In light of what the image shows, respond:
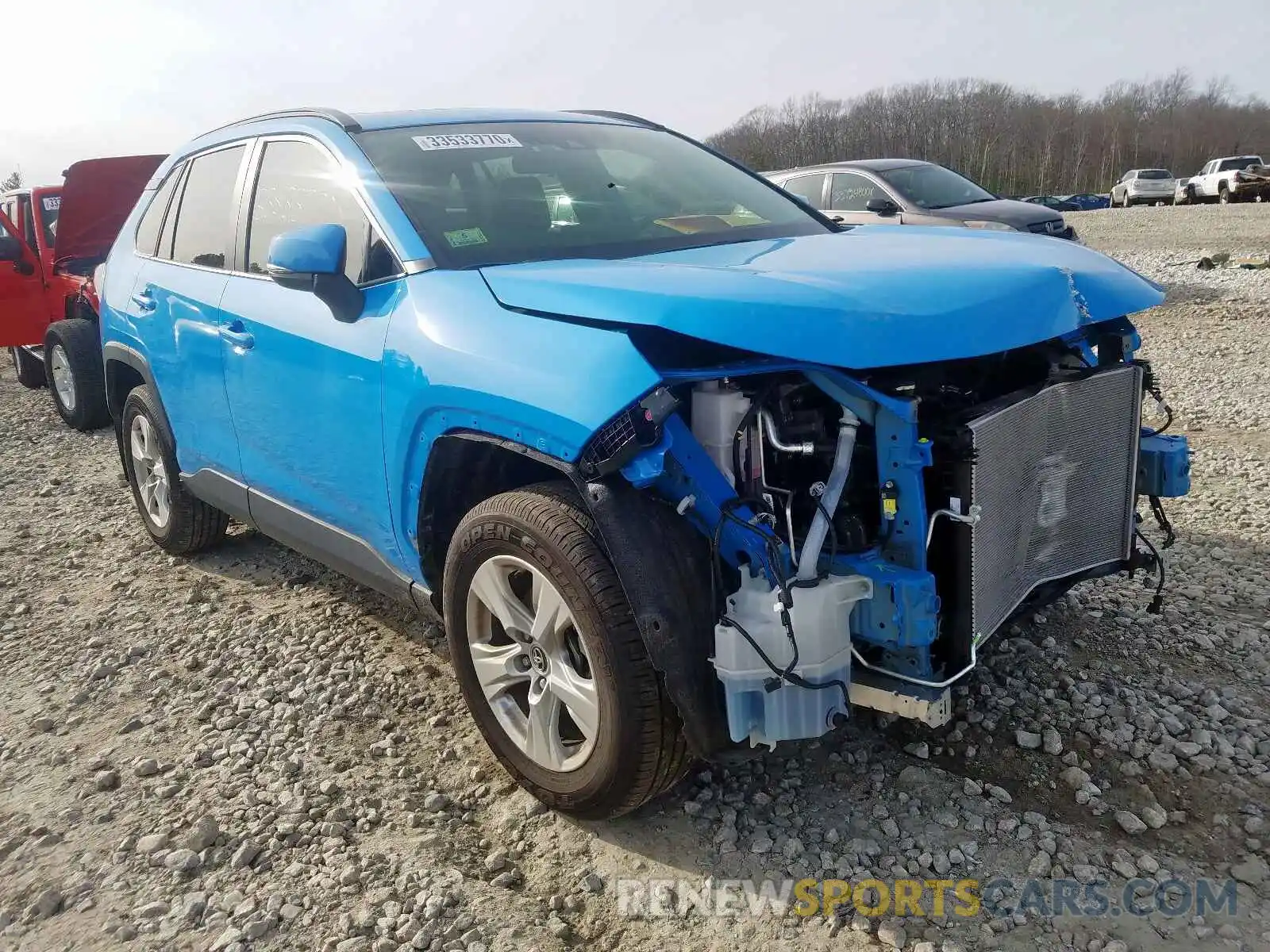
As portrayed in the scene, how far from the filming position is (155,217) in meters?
4.75

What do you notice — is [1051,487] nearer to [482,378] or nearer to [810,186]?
[482,378]

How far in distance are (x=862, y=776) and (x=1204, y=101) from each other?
100908mm

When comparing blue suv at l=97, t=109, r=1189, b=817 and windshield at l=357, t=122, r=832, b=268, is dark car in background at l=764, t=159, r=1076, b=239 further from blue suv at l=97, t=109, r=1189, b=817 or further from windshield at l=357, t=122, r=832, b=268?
blue suv at l=97, t=109, r=1189, b=817

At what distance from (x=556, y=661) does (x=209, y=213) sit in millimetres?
2759

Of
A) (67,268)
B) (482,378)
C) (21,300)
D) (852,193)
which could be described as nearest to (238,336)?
(482,378)

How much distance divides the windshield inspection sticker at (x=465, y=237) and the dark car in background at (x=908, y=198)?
28.1 ft

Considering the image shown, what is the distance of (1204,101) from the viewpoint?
8469 cm

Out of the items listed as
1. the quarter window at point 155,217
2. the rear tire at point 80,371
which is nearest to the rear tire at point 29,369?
the rear tire at point 80,371

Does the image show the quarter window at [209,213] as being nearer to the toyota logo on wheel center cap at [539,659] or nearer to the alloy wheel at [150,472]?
the alloy wheel at [150,472]

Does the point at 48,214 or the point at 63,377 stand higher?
the point at 48,214

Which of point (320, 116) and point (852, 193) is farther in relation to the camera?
point (852, 193)

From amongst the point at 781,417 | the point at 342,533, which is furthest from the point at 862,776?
the point at 342,533

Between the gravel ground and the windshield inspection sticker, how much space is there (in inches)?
61.3

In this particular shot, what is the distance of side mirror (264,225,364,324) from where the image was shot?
2885 mm
